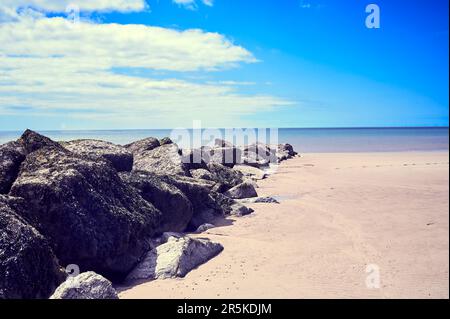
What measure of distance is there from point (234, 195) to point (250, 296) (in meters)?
7.35

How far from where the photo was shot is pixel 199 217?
32.0 ft

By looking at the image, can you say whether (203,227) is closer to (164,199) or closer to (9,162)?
(164,199)

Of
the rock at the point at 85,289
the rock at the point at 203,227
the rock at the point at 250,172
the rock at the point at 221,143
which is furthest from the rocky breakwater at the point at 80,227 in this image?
the rock at the point at 221,143

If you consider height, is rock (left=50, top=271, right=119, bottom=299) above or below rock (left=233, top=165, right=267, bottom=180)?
below

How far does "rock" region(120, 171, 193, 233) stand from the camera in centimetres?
831

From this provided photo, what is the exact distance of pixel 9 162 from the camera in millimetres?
7047

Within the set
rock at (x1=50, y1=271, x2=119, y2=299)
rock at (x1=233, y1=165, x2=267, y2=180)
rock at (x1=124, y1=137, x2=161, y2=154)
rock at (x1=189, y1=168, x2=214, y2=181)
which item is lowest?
rock at (x1=50, y1=271, x2=119, y2=299)

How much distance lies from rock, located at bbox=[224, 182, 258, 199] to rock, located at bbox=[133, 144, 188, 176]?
5.97 feet

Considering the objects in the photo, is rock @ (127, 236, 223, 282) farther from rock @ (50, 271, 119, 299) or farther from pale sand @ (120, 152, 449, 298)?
rock @ (50, 271, 119, 299)

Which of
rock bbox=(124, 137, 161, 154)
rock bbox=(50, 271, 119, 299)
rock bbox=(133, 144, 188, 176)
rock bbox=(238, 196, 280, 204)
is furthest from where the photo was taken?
rock bbox=(124, 137, 161, 154)

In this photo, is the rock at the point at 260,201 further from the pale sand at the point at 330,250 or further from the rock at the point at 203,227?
the rock at the point at 203,227

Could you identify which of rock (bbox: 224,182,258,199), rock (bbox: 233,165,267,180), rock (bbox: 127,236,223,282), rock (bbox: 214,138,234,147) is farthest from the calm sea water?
rock (bbox: 127,236,223,282)

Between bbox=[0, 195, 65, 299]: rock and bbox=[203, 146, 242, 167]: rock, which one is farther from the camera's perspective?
bbox=[203, 146, 242, 167]: rock

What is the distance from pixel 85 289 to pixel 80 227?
4.60 feet
